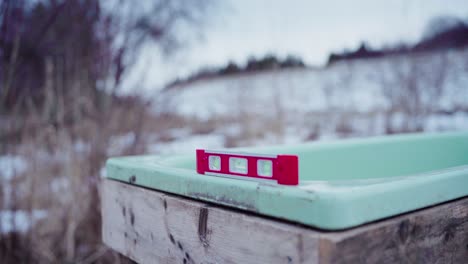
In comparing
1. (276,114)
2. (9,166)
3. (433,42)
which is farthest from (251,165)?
(433,42)

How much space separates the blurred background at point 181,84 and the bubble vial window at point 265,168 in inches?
21.5

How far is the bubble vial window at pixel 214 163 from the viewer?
0.65m

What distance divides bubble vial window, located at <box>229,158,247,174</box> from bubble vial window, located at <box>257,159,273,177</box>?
1.2 inches

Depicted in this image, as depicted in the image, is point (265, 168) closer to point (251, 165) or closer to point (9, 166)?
point (251, 165)

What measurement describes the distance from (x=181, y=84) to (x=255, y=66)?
1.43 m

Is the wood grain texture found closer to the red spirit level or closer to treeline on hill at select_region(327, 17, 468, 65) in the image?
the red spirit level

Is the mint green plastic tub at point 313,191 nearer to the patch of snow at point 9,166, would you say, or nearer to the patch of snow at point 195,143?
the patch of snow at point 9,166

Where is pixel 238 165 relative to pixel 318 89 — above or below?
below

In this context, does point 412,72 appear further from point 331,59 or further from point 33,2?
point 33,2

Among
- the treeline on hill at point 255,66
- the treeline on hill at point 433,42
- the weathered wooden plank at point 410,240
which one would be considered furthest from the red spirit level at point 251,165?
the treeline on hill at point 433,42

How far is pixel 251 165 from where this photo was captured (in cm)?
59

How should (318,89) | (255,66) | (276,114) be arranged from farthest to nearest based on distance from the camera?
1. (318,89)
2. (255,66)
3. (276,114)

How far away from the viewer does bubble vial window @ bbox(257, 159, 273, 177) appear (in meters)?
0.56

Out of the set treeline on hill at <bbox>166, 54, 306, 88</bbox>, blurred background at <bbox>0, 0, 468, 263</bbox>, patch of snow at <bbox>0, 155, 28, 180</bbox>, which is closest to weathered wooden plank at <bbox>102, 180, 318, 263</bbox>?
blurred background at <bbox>0, 0, 468, 263</bbox>
